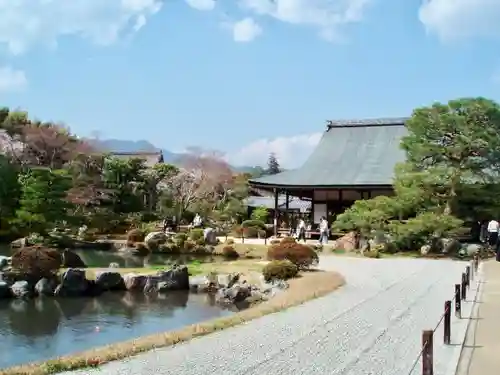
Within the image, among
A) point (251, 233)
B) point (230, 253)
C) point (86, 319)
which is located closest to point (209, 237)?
point (230, 253)

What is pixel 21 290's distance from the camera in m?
16.1

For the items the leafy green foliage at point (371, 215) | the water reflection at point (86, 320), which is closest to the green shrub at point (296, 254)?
the water reflection at point (86, 320)

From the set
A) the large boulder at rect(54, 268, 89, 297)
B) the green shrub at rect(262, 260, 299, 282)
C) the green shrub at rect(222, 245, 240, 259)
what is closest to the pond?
the green shrub at rect(222, 245, 240, 259)

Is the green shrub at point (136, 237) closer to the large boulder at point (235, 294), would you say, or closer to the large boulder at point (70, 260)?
the large boulder at point (70, 260)

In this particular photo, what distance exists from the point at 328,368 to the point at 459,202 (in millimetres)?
17695

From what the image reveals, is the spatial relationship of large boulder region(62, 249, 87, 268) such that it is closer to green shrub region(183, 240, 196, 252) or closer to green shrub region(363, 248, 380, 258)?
green shrub region(183, 240, 196, 252)

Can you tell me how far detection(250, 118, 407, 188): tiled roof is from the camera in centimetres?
2891

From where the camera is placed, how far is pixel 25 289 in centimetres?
1619

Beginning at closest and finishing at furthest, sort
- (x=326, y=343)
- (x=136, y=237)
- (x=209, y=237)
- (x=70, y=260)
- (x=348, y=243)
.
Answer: (x=326, y=343) < (x=70, y=260) < (x=348, y=243) < (x=209, y=237) < (x=136, y=237)

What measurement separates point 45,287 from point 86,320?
347cm

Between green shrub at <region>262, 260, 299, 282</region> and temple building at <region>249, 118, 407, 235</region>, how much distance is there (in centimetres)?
1234

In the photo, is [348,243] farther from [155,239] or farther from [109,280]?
[109,280]

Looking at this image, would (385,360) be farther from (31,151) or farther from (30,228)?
(31,151)

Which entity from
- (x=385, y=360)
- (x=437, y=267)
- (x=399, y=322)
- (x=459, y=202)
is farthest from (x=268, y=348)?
(x=459, y=202)
